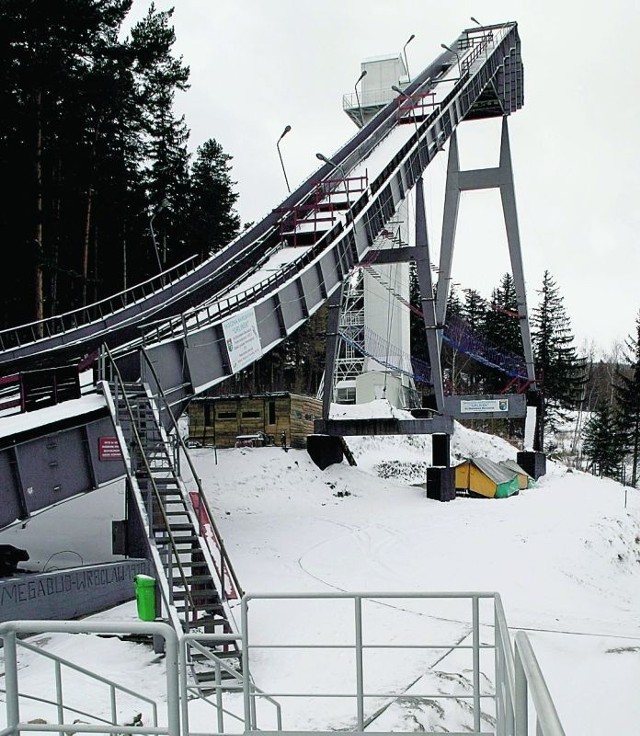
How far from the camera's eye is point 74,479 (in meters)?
13.2

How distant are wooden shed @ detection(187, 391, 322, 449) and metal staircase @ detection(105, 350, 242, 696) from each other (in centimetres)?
1532

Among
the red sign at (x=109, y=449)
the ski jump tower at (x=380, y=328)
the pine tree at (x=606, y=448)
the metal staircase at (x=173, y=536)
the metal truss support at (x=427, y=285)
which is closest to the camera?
the metal staircase at (x=173, y=536)

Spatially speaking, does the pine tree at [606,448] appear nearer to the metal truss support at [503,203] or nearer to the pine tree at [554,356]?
the pine tree at [554,356]

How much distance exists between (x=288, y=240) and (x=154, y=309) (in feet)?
15.5

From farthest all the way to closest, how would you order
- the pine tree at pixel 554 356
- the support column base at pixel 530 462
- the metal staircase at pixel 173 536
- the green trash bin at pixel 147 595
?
the pine tree at pixel 554 356 → the support column base at pixel 530 462 → the green trash bin at pixel 147 595 → the metal staircase at pixel 173 536

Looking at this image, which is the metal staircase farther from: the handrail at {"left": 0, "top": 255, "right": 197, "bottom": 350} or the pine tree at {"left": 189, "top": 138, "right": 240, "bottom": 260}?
the pine tree at {"left": 189, "top": 138, "right": 240, "bottom": 260}

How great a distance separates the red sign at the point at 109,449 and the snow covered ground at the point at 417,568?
8.14 feet

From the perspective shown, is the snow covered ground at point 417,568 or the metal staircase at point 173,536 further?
the metal staircase at point 173,536

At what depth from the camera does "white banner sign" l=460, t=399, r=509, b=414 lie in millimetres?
29266

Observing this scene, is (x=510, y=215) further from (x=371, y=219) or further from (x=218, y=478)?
(x=218, y=478)

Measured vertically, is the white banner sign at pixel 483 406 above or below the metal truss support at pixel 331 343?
below

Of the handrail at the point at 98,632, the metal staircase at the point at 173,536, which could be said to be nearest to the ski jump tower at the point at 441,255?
the metal staircase at the point at 173,536

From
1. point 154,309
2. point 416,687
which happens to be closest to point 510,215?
point 154,309

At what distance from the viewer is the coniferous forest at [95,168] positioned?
26.9 m
